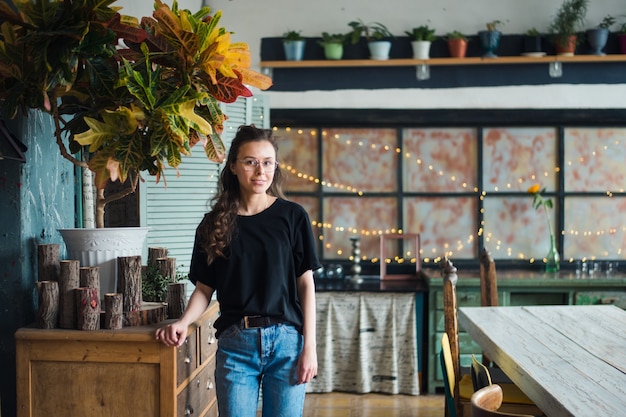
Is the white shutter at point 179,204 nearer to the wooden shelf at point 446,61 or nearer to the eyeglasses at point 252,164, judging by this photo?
the wooden shelf at point 446,61

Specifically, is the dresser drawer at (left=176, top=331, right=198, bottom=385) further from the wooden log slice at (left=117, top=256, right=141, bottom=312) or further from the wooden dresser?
the wooden log slice at (left=117, top=256, right=141, bottom=312)

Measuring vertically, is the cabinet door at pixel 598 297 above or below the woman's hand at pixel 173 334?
below

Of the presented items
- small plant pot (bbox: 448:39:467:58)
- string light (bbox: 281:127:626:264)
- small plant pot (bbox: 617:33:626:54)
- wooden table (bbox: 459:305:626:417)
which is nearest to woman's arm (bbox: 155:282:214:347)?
wooden table (bbox: 459:305:626:417)

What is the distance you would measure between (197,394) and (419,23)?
3.74m

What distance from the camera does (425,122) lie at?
20.3 feet

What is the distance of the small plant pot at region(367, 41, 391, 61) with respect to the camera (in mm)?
5969

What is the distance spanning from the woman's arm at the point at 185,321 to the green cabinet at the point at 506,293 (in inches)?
117

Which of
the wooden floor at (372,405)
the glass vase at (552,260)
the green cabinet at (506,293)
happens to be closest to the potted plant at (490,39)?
the glass vase at (552,260)

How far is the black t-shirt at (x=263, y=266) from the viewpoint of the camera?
2812 millimetres

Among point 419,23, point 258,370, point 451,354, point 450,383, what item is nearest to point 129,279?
point 258,370

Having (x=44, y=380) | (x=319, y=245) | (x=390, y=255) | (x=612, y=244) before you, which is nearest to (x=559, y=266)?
(x=612, y=244)

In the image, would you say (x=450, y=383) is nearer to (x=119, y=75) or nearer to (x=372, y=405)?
(x=119, y=75)

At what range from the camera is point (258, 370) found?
111 inches

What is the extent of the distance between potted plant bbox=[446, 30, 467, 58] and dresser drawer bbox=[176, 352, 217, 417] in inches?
132
